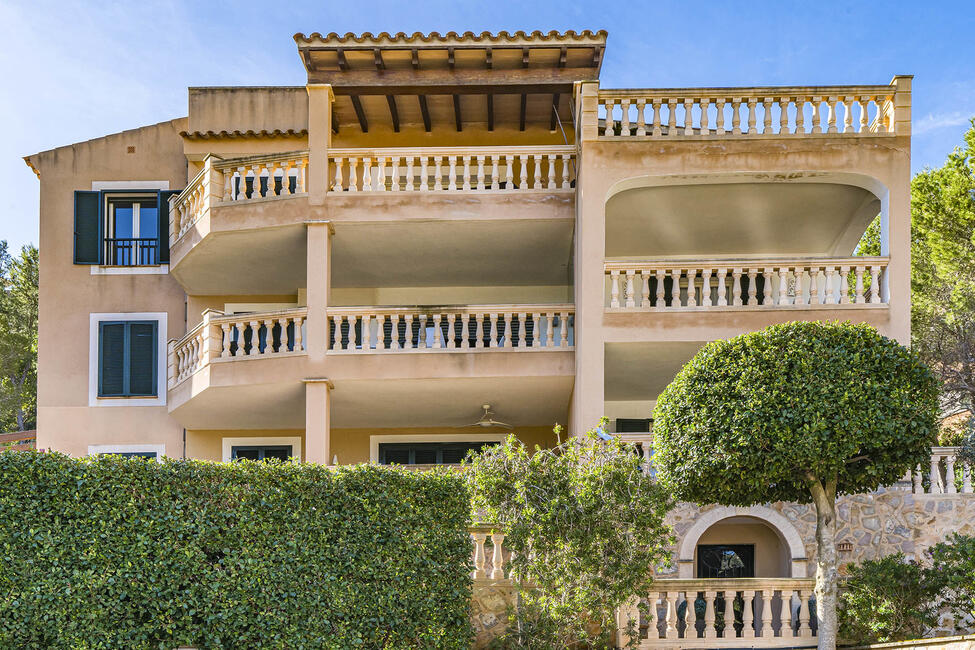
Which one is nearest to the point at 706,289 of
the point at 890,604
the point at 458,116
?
the point at 890,604

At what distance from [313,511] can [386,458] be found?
8638 millimetres

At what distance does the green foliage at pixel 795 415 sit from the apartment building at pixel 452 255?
2318 mm

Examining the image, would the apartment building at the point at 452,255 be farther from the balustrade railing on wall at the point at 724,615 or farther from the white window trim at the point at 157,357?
the balustrade railing on wall at the point at 724,615

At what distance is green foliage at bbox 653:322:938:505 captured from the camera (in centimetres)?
1170

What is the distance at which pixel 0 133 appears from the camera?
16812mm

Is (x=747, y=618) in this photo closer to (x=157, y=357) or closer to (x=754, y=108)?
(x=754, y=108)

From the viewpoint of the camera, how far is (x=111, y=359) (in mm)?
19062

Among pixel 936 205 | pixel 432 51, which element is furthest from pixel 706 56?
pixel 936 205

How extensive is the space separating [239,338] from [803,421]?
983cm

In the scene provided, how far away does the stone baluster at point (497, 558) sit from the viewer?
13148 mm

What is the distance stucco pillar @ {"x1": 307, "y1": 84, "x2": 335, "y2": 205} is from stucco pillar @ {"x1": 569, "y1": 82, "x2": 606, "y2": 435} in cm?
464

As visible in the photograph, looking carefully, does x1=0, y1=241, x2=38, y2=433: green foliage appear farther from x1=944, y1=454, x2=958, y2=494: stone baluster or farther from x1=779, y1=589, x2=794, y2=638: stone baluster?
x1=944, y1=454, x2=958, y2=494: stone baluster

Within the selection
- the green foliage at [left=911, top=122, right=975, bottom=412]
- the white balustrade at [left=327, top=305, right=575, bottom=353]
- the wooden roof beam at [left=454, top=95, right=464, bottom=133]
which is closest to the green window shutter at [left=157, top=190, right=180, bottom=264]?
the white balustrade at [left=327, top=305, right=575, bottom=353]

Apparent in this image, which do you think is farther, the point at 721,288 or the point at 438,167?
the point at 438,167
